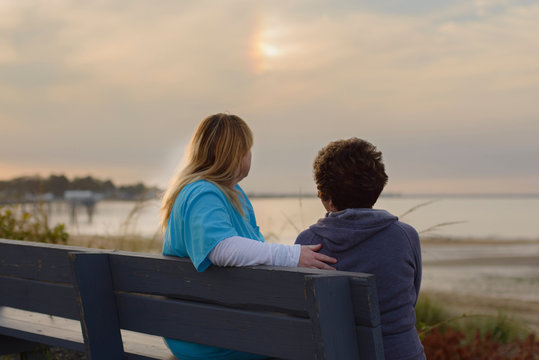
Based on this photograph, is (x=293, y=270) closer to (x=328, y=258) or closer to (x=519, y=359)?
(x=328, y=258)

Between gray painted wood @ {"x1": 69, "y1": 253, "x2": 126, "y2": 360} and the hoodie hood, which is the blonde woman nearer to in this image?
the hoodie hood

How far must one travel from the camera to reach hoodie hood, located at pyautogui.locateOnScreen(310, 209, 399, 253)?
2053mm

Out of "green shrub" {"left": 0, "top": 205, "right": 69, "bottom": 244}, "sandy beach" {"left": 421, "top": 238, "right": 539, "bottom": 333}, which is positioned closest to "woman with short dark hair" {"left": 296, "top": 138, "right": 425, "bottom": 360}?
"sandy beach" {"left": 421, "top": 238, "right": 539, "bottom": 333}

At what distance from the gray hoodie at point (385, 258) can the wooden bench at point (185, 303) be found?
1.12ft

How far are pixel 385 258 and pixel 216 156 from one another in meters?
0.79

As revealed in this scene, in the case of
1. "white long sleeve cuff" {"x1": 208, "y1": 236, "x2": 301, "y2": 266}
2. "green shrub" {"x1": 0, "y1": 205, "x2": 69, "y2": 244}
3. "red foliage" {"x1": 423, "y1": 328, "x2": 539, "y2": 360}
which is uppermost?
"white long sleeve cuff" {"x1": 208, "y1": 236, "x2": 301, "y2": 266}

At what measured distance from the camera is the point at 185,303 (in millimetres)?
2158

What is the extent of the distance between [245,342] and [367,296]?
523 mm

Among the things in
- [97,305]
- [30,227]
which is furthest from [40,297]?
[30,227]

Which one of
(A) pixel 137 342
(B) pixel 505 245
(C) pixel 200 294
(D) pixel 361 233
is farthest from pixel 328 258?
(B) pixel 505 245

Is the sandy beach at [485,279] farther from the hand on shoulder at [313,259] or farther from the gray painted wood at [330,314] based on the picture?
the gray painted wood at [330,314]

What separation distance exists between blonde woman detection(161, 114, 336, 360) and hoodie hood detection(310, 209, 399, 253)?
61 millimetres

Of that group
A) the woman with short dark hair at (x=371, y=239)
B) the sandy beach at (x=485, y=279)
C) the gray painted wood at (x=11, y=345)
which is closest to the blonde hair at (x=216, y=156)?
the woman with short dark hair at (x=371, y=239)

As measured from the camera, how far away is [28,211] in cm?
704
